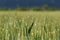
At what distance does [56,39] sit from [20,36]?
15 cm

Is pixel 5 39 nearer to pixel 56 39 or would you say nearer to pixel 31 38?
pixel 31 38

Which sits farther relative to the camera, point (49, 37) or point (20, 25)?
point (20, 25)

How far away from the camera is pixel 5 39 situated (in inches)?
40.3

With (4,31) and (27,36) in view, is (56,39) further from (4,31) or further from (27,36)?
(4,31)

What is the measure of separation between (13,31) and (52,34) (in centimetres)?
20

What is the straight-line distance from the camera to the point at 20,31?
3.61 feet

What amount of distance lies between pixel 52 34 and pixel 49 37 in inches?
0.7

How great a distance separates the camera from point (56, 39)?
104cm

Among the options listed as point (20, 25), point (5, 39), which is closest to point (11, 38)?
point (5, 39)

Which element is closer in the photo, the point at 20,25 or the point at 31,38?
the point at 31,38

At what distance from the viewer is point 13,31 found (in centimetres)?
115

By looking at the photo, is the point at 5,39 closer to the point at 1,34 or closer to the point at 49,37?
the point at 1,34

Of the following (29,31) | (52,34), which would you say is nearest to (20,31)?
(29,31)

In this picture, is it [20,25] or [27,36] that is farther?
[20,25]
